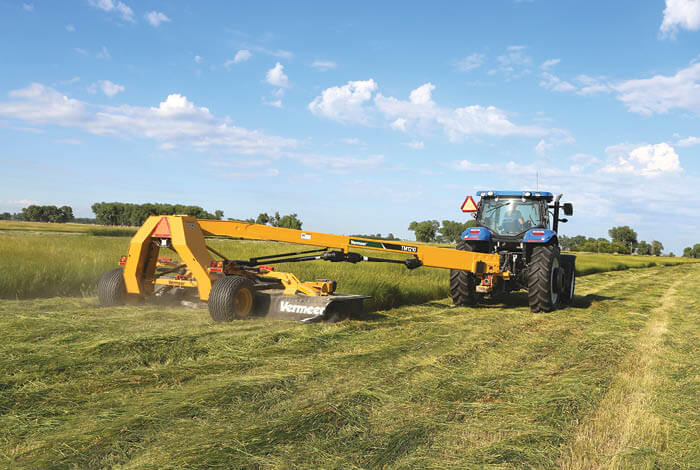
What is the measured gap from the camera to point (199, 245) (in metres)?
6.11

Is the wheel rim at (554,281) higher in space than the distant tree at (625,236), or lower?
lower

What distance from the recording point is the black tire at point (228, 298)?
5648 mm

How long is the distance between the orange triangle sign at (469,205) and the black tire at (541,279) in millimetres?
1816

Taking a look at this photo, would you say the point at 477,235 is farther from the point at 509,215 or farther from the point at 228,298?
the point at 228,298

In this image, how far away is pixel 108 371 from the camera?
366 cm

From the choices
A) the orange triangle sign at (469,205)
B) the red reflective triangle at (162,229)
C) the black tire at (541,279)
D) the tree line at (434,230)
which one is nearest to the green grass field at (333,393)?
the red reflective triangle at (162,229)

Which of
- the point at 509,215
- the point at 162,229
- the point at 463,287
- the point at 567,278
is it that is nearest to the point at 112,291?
the point at 162,229

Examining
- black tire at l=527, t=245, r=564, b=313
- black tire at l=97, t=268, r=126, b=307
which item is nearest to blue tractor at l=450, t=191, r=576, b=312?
black tire at l=527, t=245, r=564, b=313

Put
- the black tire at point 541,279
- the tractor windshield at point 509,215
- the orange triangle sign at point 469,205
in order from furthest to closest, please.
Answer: the orange triangle sign at point 469,205
the tractor windshield at point 509,215
the black tire at point 541,279

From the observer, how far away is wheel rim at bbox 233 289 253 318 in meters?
5.84

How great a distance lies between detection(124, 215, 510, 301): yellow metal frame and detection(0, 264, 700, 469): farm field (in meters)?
0.55

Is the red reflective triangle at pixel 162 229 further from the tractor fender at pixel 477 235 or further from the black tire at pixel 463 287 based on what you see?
the tractor fender at pixel 477 235

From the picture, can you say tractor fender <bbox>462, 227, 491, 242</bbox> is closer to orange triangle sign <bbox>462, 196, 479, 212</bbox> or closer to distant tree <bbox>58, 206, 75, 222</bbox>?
orange triangle sign <bbox>462, 196, 479, 212</bbox>

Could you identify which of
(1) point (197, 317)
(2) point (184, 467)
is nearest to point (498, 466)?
(2) point (184, 467)
